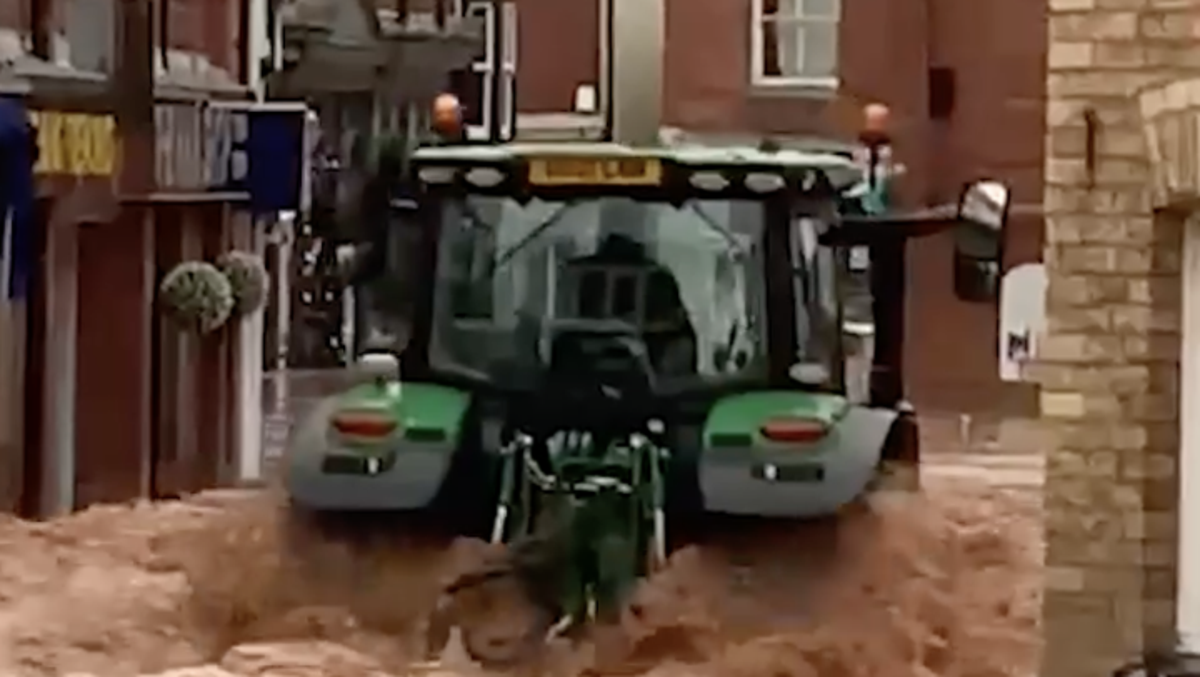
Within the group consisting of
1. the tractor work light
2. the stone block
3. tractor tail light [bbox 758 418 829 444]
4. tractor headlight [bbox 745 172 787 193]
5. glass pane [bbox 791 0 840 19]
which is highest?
glass pane [bbox 791 0 840 19]

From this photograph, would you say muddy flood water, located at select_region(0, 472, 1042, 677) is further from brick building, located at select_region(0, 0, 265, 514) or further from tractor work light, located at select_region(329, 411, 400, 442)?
brick building, located at select_region(0, 0, 265, 514)

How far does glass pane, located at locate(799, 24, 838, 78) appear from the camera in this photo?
87.2 feet

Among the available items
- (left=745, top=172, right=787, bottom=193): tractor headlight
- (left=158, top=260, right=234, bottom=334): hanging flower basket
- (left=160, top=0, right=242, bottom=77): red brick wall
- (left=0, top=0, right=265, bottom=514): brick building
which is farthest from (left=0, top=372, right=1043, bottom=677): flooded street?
(left=160, top=0, right=242, bottom=77): red brick wall

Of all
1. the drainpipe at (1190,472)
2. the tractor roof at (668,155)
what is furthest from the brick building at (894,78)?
the drainpipe at (1190,472)

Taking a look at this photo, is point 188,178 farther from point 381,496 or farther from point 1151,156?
point 1151,156

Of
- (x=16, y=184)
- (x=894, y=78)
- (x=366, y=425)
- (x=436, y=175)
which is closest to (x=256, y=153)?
(x=16, y=184)

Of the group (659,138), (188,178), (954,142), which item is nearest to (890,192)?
(659,138)

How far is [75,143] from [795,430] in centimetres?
745

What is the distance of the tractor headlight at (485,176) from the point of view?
397 inches

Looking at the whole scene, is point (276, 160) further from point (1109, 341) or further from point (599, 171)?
point (1109, 341)

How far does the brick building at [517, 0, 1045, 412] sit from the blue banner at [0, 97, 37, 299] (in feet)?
37.5

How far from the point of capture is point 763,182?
10062 millimetres

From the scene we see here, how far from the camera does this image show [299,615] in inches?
400

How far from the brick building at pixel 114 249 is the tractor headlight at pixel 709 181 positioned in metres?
5.64
